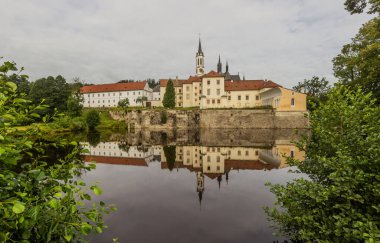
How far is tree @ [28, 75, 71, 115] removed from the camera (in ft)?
185

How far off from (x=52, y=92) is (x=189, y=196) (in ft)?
186

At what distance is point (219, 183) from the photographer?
14.9 m

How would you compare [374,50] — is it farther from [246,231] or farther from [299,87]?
[299,87]

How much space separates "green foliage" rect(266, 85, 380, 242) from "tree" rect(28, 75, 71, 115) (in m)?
59.1

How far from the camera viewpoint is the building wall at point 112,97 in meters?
92.5

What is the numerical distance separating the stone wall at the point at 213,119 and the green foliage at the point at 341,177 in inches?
2082

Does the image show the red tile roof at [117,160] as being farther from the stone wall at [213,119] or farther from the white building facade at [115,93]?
the white building facade at [115,93]

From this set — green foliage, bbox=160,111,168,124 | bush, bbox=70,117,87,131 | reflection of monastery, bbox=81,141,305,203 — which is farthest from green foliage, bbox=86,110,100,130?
reflection of monastery, bbox=81,141,305,203

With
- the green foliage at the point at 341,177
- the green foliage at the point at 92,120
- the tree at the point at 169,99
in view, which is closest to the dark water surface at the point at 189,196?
the green foliage at the point at 341,177

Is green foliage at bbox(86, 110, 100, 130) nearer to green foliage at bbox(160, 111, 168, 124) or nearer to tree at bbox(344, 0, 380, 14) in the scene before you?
green foliage at bbox(160, 111, 168, 124)

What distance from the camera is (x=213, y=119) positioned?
60.2m

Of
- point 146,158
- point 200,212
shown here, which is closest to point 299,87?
point 146,158

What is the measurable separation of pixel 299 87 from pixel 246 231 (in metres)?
67.4

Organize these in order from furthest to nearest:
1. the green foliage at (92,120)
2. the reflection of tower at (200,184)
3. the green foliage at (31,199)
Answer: the green foliage at (92,120) → the reflection of tower at (200,184) → the green foliage at (31,199)
